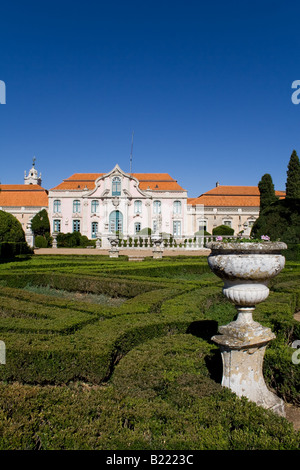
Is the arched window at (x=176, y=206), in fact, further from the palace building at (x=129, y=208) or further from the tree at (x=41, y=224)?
the tree at (x=41, y=224)

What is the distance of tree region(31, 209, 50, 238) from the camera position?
37.8m

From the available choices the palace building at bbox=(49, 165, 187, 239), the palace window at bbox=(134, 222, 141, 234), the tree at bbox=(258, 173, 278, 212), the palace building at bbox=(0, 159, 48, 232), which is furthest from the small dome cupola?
the tree at bbox=(258, 173, 278, 212)

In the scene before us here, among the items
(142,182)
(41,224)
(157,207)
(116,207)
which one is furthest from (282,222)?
(41,224)

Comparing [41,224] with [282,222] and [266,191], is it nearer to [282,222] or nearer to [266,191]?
[266,191]

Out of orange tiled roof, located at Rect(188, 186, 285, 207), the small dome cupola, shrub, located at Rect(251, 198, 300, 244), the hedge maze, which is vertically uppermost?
the small dome cupola

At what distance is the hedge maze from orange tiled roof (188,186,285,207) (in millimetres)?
35864

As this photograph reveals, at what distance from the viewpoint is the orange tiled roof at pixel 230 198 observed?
41.8 m

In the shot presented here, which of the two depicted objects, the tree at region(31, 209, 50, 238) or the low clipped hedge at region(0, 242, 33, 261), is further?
the tree at region(31, 209, 50, 238)

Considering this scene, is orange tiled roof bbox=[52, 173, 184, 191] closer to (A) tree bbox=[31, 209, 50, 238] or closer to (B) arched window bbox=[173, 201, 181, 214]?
(B) arched window bbox=[173, 201, 181, 214]

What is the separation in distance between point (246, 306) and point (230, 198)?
40.5 m

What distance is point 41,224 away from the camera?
37906 millimetres
